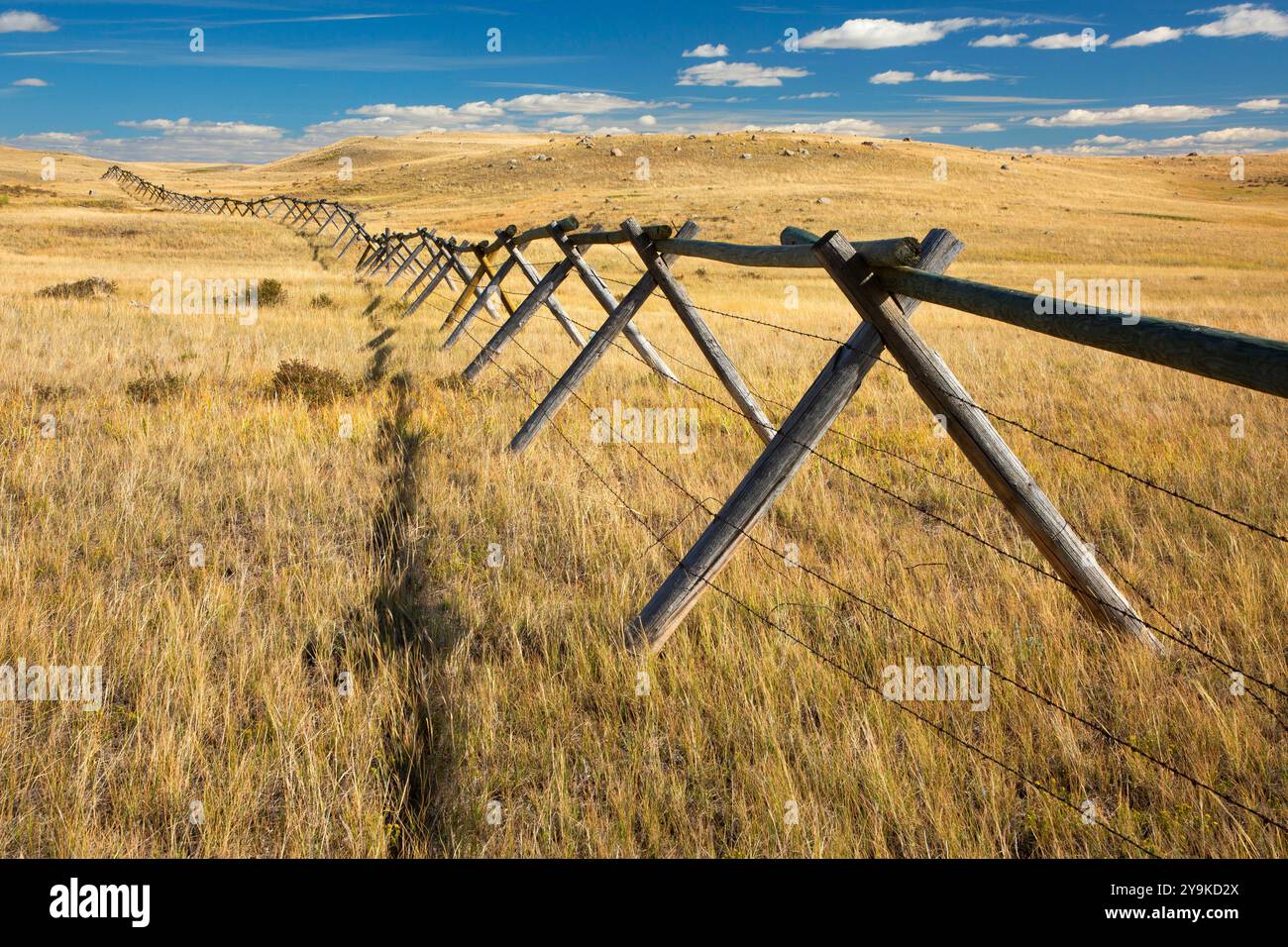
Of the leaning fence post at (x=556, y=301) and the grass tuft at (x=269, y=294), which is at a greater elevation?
the grass tuft at (x=269, y=294)

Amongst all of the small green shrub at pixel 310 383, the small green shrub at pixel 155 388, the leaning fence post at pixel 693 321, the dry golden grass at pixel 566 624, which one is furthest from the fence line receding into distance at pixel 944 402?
the small green shrub at pixel 155 388

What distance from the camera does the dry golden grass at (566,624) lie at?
233 centimetres

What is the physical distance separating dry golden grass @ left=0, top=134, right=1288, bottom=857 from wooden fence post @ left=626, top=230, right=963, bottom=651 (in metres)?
0.16

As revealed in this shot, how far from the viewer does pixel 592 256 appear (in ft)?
A: 93.5

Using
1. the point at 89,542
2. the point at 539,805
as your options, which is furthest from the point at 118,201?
the point at 539,805

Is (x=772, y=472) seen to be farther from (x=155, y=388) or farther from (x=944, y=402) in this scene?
(x=155, y=388)

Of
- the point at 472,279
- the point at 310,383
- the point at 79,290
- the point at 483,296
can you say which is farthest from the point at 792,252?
the point at 79,290

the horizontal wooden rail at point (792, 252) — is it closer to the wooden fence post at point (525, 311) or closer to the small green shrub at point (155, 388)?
the wooden fence post at point (525, 311)

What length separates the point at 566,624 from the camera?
338cm

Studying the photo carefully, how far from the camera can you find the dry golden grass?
7.65ft

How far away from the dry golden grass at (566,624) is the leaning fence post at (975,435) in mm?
233

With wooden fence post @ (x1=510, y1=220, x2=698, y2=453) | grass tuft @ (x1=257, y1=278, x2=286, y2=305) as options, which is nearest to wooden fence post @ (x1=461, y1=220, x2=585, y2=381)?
wooden fence post @ (x1=510, y1=220, x2=698, y2=453)

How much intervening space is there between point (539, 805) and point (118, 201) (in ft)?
193
